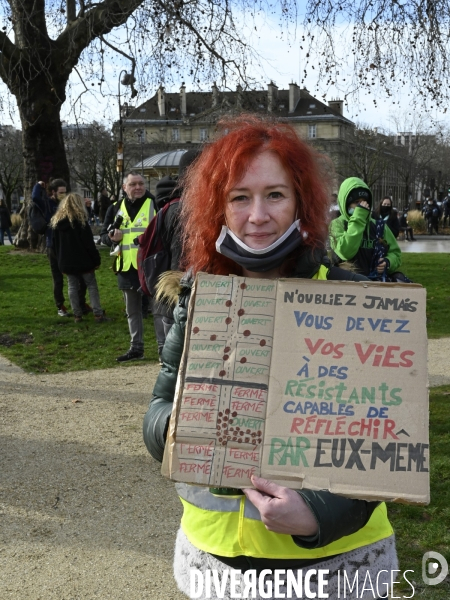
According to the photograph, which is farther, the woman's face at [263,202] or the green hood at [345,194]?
the green hood at [345,194]

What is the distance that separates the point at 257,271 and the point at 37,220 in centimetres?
1018

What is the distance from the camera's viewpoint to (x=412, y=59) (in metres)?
12.0

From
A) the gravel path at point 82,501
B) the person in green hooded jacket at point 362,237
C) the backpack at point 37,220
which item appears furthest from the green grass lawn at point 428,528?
the backpack at point 37,220

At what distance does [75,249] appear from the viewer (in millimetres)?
10430

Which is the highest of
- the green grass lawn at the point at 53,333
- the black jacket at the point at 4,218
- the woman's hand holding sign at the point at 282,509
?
the woman's hand holding sign at the point at 282,509

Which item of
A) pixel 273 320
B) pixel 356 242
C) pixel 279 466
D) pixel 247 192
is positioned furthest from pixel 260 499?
pixel 356 242

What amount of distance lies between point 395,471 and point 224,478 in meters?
0.38

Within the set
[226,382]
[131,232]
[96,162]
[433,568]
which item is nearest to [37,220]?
[131,232]

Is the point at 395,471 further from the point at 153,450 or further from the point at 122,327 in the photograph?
the point at 122,327

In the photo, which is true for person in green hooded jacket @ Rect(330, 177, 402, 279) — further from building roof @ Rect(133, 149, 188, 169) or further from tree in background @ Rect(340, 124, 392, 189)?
tree in background @ Rect(340, 124, 392, 189)

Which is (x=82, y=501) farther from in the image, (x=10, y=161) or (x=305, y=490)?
(x=10, y=161)

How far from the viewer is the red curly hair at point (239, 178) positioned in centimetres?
199

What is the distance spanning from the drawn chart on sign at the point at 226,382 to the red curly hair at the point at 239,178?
0.24m

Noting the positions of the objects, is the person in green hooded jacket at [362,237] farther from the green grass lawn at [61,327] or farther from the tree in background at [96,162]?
the tree in background at [96,162]
